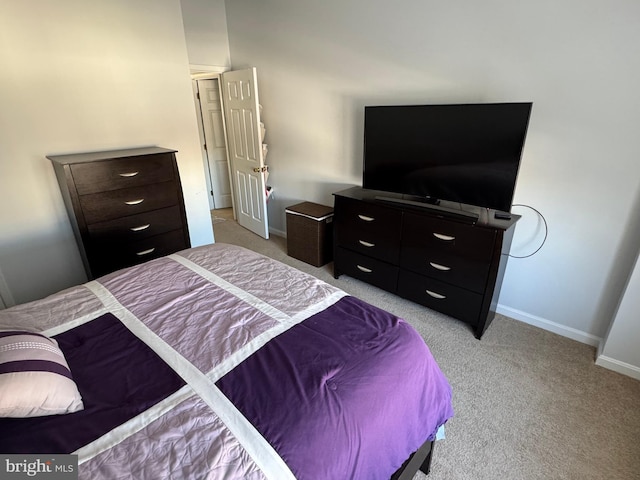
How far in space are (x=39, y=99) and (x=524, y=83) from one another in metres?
3.29

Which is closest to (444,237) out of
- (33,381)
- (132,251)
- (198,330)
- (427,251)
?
(427,251)

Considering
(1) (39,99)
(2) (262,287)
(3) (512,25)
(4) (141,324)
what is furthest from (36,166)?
(3) (512,25)

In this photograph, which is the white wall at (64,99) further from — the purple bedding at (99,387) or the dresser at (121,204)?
the purple bedding at (99,387)

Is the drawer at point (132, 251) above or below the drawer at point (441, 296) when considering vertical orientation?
above

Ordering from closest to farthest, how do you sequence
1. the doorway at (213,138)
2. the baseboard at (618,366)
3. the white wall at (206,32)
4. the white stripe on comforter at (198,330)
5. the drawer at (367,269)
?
the white stripe on comforter at (198,330)
the baseboard at (618,366)
the drawer at (367,269)
the white wall at (206,32)
the doorway at (213,138)

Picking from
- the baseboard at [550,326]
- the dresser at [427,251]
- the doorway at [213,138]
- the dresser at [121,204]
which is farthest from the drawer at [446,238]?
the doorway at [213,138]

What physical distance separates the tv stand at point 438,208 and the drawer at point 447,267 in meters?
0.27

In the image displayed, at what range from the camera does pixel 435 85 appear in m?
2.54

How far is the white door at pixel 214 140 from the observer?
475 centimetres

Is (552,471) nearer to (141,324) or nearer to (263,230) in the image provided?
(141,324)

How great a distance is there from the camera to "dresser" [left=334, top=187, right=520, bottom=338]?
2238 mm

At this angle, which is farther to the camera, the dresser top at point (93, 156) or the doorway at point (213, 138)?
the doorway at point (213, 138)

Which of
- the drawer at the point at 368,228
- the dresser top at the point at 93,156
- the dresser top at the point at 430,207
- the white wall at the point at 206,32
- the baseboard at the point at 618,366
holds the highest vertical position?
the white wall at the point at 206,32

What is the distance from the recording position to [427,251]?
97.9 inches
